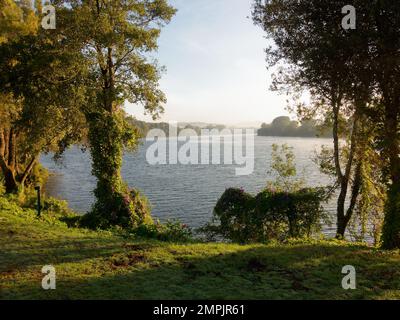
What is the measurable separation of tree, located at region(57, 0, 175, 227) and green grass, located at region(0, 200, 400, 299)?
6.29 metres

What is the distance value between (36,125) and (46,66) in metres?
3.69

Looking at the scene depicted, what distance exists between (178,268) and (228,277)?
67.1 inches

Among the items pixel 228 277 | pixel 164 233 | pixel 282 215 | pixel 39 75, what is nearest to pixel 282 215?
pixel 282 215

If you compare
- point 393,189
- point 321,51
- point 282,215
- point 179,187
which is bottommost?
point 179,187

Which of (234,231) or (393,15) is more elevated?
(393,15)

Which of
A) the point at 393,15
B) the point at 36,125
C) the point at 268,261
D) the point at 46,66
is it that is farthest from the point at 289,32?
the point at 36,125

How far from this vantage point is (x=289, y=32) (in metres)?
19.2

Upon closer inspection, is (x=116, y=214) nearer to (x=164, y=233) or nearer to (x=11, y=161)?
(x=164, y=233)

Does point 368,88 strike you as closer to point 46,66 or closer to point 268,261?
point 268,261

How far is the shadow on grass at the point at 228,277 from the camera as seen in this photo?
34.6 feet

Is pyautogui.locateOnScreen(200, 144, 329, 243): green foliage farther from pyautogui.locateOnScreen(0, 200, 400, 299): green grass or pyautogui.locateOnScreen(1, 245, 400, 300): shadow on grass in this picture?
pyautogui.locateOnScreen(1, 245, 400, 300): shadow on grass

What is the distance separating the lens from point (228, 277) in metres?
12.1

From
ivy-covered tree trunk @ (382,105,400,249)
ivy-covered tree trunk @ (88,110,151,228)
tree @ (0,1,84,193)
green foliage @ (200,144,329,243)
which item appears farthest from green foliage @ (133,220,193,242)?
tree @ (0,1,84,193)
